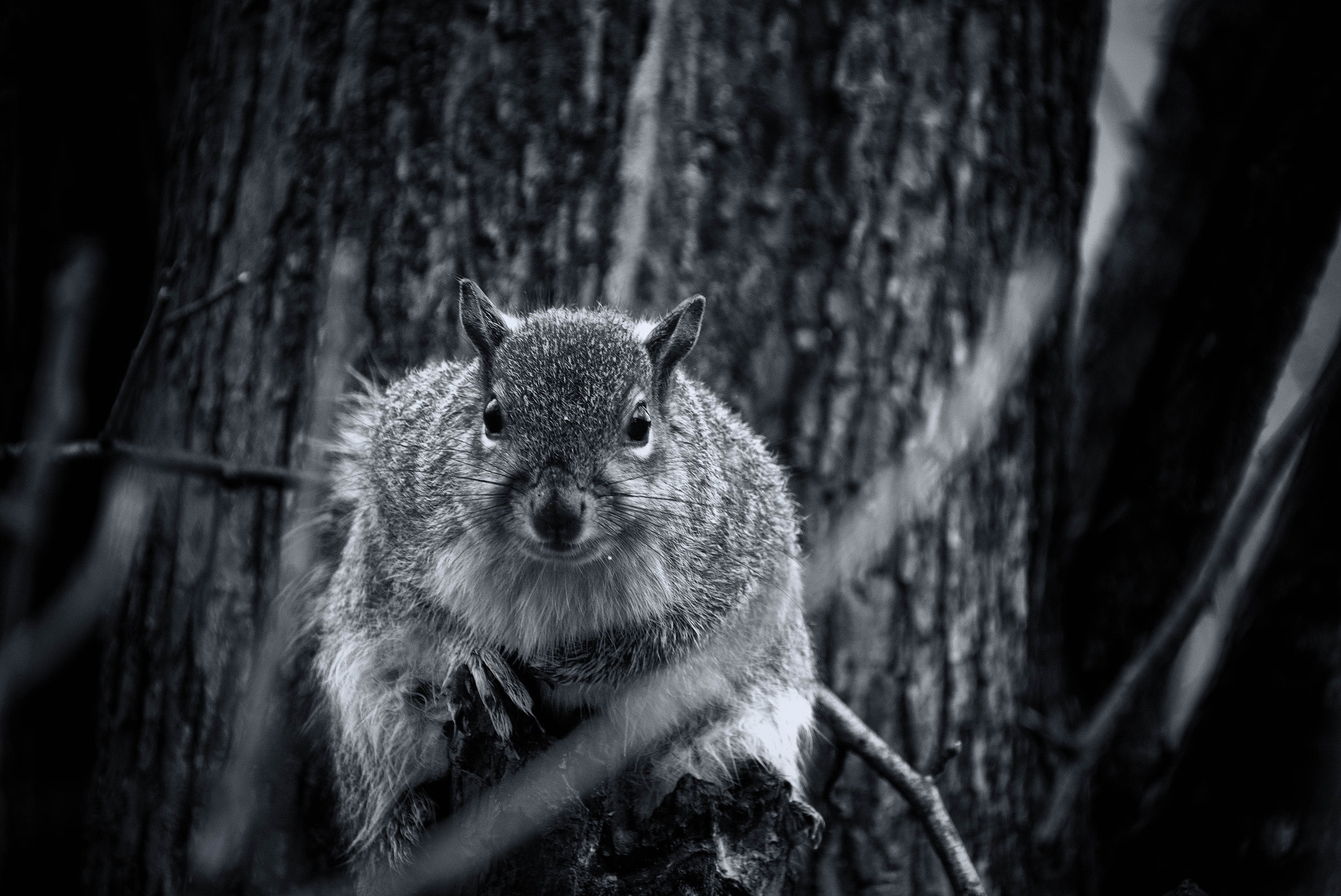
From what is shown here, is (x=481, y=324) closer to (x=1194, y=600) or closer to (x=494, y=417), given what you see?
(x=494, y=417)

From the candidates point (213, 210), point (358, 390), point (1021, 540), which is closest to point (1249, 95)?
point (1021, 540)

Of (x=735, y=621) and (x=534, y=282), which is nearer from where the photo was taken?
(x=735, y=621)

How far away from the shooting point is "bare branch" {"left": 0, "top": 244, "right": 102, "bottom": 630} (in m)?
2.17

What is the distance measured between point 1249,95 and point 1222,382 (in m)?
0.96

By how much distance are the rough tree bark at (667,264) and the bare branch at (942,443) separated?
50 mm

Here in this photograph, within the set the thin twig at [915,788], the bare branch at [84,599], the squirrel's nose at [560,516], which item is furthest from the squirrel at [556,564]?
the bare branch at [84,599]

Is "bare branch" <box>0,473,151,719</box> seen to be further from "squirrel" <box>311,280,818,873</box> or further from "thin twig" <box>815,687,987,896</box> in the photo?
"thin twig" <box>815,687,987,896</box>

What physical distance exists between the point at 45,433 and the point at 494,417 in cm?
103

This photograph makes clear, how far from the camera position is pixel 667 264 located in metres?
2.77

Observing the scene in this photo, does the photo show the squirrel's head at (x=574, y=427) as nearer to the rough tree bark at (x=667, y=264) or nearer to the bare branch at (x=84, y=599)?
the rough tree bark at (x=667, y=264)

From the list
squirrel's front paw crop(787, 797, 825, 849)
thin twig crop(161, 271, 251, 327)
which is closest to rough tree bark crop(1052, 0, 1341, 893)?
squirrel's front paw crop(787, 797, 825, 849)

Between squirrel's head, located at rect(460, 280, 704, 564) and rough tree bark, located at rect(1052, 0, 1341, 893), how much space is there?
1607 millimetres

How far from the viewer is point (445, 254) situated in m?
2.72

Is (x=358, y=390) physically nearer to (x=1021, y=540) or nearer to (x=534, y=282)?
(x=534, y=282)
